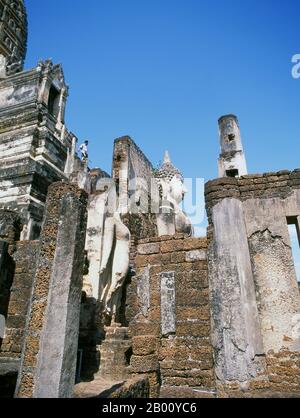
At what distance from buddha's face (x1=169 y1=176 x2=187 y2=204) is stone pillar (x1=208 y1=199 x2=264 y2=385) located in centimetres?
331

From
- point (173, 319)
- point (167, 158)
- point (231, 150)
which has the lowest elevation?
point (173, 319)

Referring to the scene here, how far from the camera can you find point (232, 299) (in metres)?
4.36

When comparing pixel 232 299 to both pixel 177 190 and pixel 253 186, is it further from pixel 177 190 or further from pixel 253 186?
pixel 177 190

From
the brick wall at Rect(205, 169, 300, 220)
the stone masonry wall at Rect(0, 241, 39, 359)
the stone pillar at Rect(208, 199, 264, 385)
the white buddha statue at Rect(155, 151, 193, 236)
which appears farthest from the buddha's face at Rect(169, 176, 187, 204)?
the stone masonry wall at Rect(0, 241, 39, 359)

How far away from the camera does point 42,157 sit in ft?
37.7

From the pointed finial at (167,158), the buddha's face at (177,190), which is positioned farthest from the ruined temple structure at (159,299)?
the pointed finial at (167,158)

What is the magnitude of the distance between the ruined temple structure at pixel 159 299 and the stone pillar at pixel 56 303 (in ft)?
0.03

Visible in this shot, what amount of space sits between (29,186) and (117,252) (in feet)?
19.2

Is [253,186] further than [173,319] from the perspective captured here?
Yes

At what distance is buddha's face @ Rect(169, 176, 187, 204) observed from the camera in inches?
326

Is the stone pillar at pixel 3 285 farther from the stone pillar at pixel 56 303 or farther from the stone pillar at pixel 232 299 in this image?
the stone pillar at pixel 232 299

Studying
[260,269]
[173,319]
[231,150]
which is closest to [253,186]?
[231,150]

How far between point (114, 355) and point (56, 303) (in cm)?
210

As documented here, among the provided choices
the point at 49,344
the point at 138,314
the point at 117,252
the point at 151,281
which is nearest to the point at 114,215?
→ the point at 117,252
